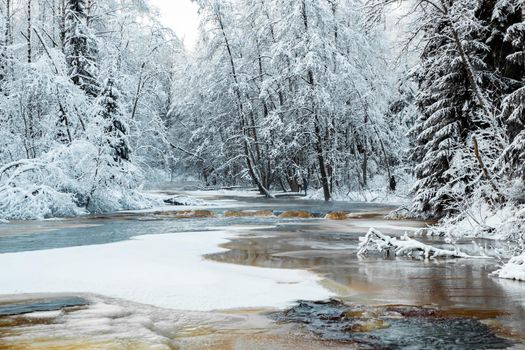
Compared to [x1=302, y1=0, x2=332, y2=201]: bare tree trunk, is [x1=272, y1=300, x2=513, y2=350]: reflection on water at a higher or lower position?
lower

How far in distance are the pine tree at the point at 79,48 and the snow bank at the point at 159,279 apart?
17472 millimetres

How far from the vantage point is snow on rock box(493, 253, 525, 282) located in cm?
787

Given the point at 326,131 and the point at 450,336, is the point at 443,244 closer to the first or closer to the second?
the point at 450,336

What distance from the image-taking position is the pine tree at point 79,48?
26.0 meters

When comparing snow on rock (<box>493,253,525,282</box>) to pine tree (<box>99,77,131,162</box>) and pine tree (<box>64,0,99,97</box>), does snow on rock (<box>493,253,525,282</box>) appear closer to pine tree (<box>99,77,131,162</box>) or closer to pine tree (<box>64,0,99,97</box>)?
pine tree (<box>99,77,131,162</box>)

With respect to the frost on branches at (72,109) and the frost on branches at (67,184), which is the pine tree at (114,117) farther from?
the frost on branches at (67,184)

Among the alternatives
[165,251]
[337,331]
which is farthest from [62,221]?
[337,331]

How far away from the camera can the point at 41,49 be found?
27.7m

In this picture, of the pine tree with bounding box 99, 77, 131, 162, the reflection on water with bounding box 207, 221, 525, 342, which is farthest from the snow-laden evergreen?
the reflection on water with bounding box 207, 221, 525, 342

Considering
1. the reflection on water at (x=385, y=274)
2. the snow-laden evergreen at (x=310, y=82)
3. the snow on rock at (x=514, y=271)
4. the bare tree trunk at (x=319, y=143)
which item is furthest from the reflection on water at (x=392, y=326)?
the bare tree trunk at (x=319, y=143)

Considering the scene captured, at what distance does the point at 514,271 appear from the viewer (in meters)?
7.96

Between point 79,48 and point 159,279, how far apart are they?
21.2m

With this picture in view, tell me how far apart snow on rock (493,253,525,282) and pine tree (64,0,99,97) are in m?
21.8

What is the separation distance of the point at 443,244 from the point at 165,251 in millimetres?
5725
